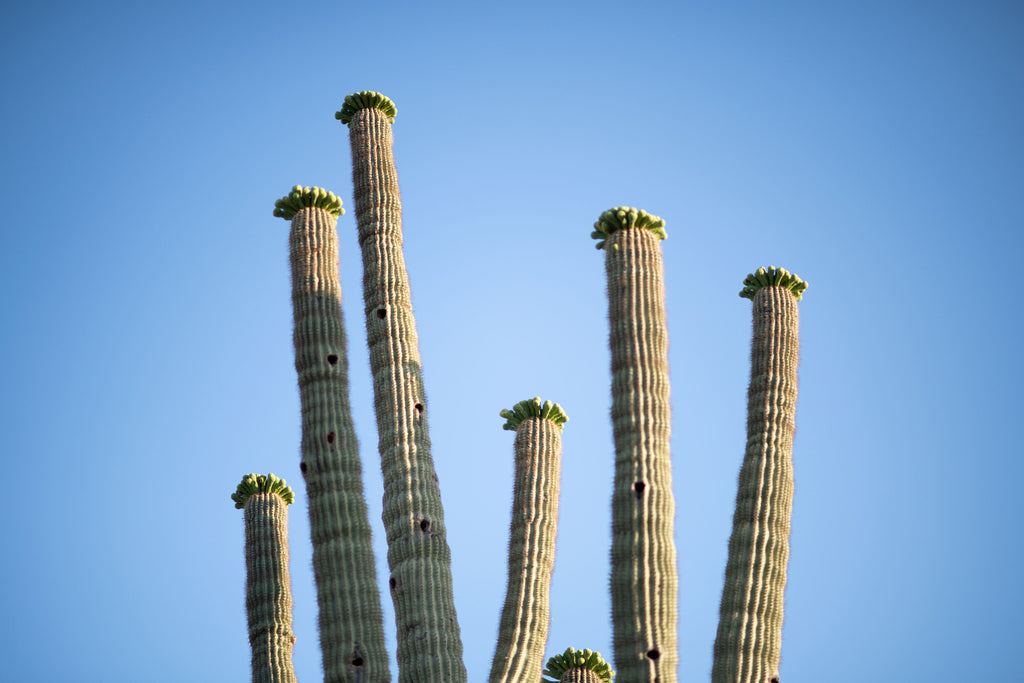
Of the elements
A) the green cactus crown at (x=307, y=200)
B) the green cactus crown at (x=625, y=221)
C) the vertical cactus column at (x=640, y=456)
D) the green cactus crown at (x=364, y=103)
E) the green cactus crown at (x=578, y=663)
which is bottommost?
the green cactus crown at (x=578, y=663)

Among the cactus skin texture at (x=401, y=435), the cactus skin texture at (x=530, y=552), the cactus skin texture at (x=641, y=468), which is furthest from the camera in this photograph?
the cactus skin texture at (x=530, y=552)

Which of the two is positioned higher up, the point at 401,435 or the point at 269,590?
the point at 401,435

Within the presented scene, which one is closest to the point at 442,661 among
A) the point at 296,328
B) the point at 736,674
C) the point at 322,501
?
the point at 322,501

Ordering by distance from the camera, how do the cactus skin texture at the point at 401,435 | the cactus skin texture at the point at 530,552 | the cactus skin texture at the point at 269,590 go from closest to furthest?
the cactus skin texture at the point at 401,435, the cactus skin texture at the point at 530,552, the cactus skin texture at the point at 269,590

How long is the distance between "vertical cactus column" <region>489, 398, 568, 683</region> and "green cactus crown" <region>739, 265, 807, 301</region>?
255 centimetres

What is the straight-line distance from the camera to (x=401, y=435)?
1102 centimetres

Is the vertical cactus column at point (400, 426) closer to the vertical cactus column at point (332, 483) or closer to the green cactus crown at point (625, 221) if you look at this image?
the vertical cactus column at point (332, 483)

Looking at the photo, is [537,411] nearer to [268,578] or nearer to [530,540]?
[530,540]

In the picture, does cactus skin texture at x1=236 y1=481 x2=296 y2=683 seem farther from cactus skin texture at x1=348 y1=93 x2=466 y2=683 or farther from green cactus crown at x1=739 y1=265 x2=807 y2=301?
green cactus crown at x1=739 y1=265 x2=807 y2=301

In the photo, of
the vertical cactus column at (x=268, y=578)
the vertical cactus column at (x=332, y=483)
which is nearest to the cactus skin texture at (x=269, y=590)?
the vertical cactus column at (x=268, y=578)

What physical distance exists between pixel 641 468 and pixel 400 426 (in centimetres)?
280

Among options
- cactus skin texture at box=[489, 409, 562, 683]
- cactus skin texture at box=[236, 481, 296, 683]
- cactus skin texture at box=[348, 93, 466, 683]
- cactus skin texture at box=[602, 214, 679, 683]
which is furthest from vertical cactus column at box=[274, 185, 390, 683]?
cactus skin texture at box=[602, 214, 679, 683]

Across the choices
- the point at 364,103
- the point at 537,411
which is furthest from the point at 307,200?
the point at 537,411

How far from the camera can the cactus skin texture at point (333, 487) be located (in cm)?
994
